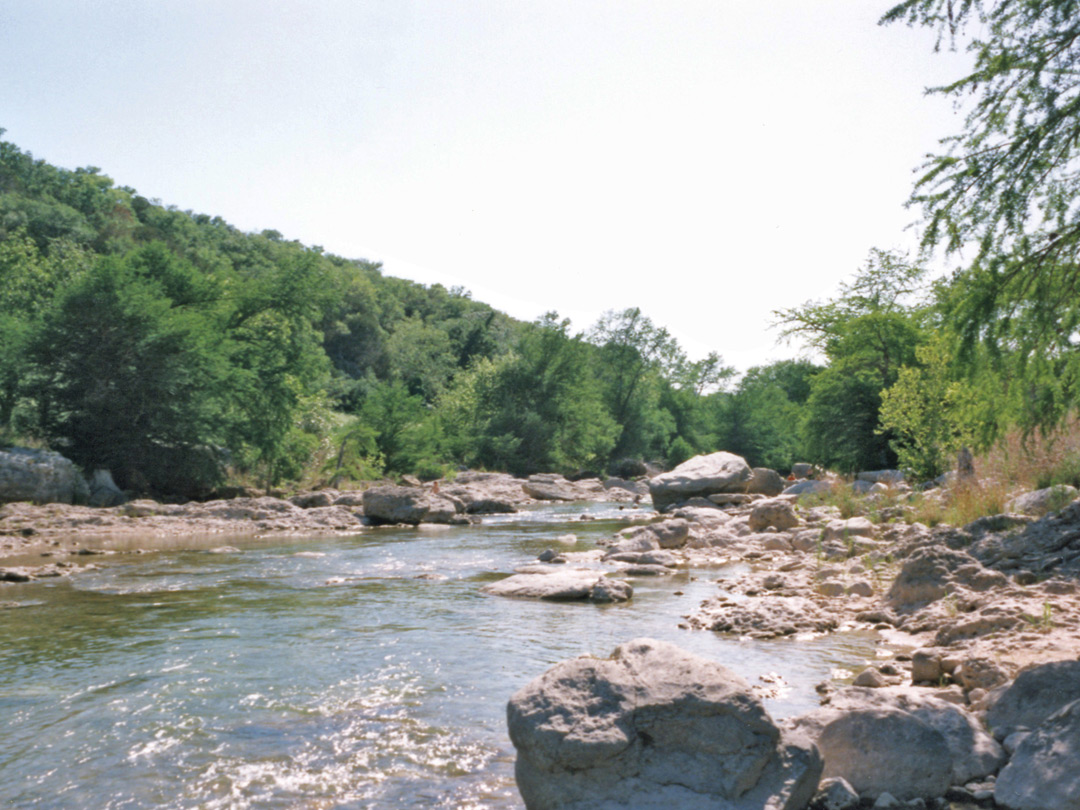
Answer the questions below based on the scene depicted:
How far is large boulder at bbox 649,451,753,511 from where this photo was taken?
79.8 feet

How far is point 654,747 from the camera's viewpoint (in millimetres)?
3863

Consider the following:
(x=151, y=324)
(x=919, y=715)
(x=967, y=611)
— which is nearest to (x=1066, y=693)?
(x=919, y=715)

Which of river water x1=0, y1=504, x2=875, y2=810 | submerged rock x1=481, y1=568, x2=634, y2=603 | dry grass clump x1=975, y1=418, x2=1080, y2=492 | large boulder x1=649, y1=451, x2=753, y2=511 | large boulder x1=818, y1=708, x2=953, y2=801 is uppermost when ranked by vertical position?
dry grass clump x1=975, y1=418, x2=1080, y2=492

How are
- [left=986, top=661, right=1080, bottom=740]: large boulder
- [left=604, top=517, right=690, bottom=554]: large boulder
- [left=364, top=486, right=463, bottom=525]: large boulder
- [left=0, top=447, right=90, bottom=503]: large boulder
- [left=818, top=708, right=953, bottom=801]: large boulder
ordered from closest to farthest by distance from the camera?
[left=818, top=708, right=953, bottom=801]: large boulder → [left=986, top=661, right=1080, bottom=740]: large boulder → [left=604, top=517, right=690, bottom=554]: large boulder → [left=0, top=447, right=90, bottom=503]: large boulder → [left=364, top=486, right=463, bottom=525]: large boulder

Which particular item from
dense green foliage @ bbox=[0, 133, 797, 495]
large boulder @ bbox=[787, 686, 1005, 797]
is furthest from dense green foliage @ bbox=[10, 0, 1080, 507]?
large boulder @ bbox=[787, 686, 1005, 797]

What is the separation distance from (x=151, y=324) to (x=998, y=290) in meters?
22.3

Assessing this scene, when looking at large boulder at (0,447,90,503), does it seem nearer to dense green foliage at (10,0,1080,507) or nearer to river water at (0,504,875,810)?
dense green foliage at (10,0,1080,507)

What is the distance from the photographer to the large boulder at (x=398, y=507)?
71.8ft

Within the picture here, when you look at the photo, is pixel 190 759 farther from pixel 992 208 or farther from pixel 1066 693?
pixel 992 208

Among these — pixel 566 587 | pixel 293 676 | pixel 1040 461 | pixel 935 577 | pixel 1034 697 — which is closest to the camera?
pixel 1034 697

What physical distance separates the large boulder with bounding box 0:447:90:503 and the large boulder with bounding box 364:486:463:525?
741cm

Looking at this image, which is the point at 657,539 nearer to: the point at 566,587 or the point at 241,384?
the point at 566,587

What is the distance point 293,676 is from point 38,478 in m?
16.6

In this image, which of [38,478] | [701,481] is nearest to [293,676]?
[38,478]
